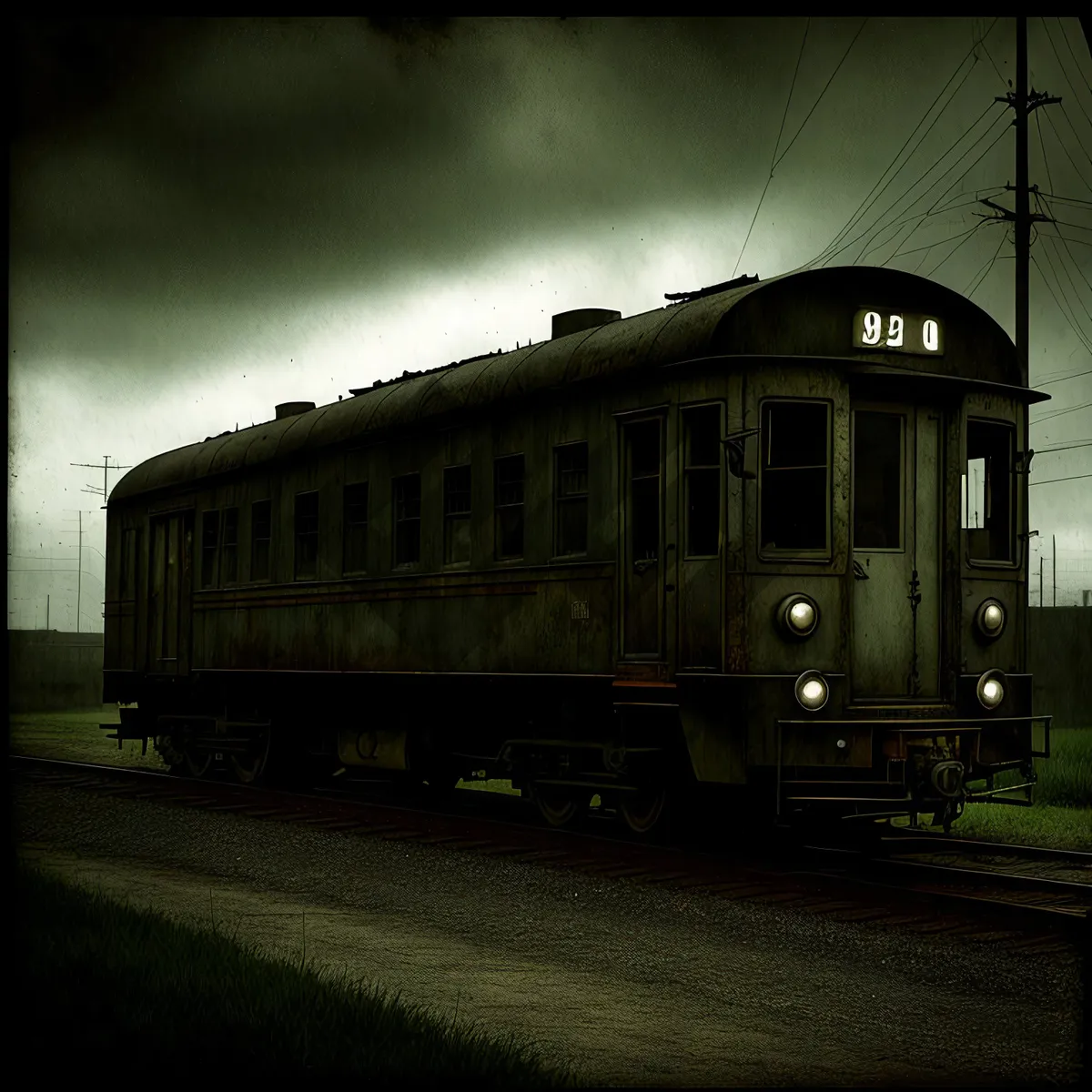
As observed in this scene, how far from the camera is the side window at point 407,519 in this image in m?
14.3

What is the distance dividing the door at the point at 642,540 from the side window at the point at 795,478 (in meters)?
0.84

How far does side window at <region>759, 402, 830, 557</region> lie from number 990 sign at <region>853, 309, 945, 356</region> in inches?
25.7

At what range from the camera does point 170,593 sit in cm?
1945

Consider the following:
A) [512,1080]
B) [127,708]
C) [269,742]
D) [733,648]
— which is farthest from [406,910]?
[127,708]

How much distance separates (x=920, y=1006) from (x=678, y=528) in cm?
470

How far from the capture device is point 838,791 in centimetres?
1036

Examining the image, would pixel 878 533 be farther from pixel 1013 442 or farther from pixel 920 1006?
pixel 920 1006

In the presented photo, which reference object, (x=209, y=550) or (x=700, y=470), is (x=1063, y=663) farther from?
(x=700, y=470)

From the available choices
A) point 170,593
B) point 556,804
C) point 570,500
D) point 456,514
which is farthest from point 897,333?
point 170,593

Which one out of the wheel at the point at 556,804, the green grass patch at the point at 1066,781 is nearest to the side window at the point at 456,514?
the wheel at the point at 556,804

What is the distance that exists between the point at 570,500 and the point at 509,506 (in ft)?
3.00

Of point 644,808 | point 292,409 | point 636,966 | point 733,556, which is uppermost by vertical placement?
point 292,409

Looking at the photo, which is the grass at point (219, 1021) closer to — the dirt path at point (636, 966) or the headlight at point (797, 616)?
the dirt path at point (636, 966)

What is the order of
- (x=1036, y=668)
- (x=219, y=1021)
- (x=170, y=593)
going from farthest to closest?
(x=1036, y=668)
(x=170, y=593)
(x=219, y=1021)
